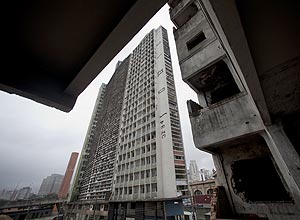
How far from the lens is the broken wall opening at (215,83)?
17.9ft

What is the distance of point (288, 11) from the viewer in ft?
5.17

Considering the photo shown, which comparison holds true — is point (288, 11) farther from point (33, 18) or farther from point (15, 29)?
point (15, 29)

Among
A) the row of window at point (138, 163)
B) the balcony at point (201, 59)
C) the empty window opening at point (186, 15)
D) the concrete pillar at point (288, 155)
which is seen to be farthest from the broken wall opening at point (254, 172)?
the row of window at point (138, 163)

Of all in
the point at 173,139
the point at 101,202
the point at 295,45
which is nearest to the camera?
the point at 295,45

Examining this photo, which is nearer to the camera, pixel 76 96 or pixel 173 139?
pixel 76 96

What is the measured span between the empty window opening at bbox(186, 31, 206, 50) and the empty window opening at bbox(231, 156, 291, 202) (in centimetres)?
550

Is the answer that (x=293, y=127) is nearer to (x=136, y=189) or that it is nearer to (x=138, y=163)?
(x=138, y=163)

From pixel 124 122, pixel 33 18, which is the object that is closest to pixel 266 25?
pixel 33 18

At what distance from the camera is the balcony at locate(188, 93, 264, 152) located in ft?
12.5

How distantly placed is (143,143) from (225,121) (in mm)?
16482

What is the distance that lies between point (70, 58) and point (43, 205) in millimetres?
44788

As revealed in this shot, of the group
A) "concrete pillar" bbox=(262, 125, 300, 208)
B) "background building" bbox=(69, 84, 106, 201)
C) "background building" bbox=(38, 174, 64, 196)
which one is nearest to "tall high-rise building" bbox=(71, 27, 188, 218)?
"background building" bbox=(69, 84, 106, 201)

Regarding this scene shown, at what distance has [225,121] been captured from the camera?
433 cm

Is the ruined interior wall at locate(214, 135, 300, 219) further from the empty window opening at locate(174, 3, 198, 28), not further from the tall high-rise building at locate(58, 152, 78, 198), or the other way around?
the tall high-rise building at locate(58, 152, 78, 198)
